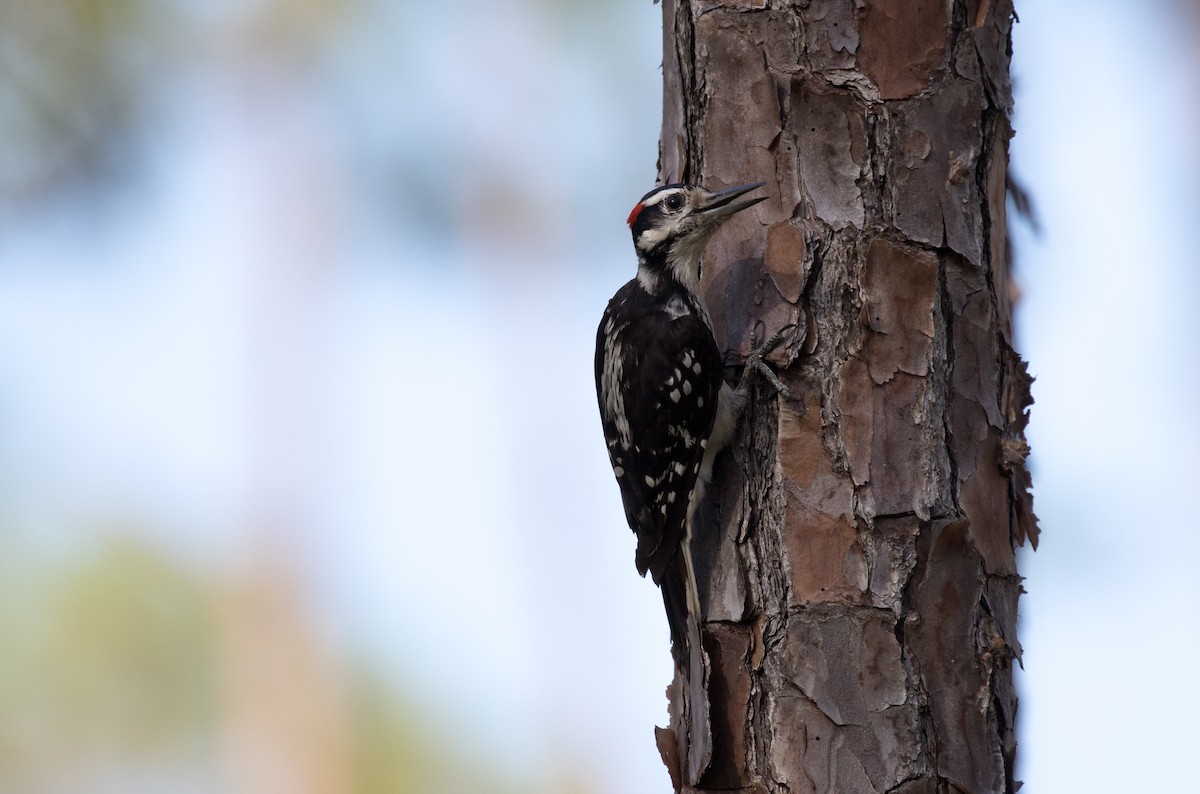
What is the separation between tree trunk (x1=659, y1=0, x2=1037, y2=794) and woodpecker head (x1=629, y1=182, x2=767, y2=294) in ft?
0.22

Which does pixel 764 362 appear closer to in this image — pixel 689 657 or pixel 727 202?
pixel 727 202

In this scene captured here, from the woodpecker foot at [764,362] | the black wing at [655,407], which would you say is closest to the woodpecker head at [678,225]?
the black wing at [655,407]

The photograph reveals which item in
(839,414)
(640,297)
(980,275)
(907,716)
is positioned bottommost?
(907,716)

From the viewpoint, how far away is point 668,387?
10.5 ft

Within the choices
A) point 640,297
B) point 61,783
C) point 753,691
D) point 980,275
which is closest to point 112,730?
point 61,783

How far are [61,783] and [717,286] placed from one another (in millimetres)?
5259

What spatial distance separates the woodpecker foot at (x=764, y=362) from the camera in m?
2.69

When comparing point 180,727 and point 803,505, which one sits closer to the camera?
point 803,505

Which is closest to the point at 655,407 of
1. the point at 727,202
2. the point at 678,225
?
the point at 678,225

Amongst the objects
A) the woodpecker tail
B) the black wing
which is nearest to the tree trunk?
the woodpecker tail

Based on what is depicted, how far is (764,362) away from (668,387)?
51cm

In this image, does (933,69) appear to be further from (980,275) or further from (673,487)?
(673,487)

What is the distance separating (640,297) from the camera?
137 inches

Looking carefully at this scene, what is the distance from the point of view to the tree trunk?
2385 millimetres
